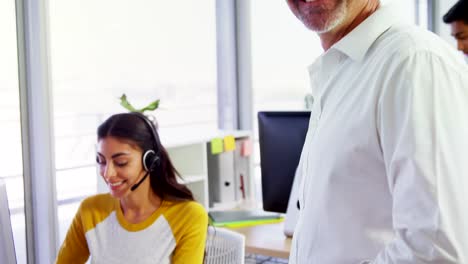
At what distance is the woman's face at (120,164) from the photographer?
1896 millimetres

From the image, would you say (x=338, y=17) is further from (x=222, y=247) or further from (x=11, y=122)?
(x=11, y=122)

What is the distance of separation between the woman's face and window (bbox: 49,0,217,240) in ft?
2.17

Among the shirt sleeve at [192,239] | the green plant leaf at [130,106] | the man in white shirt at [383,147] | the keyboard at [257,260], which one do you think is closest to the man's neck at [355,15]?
the man in white shirt at [383,147]

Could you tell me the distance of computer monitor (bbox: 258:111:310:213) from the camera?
2359mm

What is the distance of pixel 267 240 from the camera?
7.64ft

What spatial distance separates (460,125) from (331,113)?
8.8 inches

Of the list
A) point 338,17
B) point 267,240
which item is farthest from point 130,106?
point 338,17

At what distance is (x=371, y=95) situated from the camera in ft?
2.66

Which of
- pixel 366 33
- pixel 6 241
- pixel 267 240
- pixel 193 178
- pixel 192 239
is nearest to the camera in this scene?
pixel 366 33

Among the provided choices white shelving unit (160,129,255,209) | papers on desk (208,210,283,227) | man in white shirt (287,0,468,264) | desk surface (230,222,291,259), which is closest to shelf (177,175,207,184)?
white shelving unit (160,129,255,209)

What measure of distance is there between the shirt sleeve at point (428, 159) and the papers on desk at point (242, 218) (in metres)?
1.82

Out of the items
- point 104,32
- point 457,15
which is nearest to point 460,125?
point 457,15

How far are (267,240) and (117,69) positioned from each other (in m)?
1.19

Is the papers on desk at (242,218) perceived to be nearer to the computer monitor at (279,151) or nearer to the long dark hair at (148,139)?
the computer monitor at (279,151)
